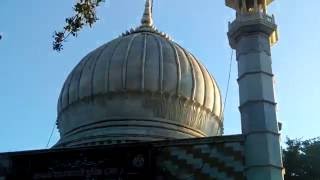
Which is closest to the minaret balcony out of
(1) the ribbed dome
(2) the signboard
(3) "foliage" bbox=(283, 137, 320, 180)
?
(1) the ribbed dome

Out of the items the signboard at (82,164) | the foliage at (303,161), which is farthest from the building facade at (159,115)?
the foliage at (303,161)

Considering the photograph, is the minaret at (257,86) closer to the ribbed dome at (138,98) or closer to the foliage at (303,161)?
the ribbed dome at (138,98)

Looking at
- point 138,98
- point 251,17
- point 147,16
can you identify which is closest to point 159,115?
point 138,98

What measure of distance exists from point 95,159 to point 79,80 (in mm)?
3879

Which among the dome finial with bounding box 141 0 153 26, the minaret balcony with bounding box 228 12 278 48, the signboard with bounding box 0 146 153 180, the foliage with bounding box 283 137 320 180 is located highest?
the dome finial with bounding box 141 0 153 26

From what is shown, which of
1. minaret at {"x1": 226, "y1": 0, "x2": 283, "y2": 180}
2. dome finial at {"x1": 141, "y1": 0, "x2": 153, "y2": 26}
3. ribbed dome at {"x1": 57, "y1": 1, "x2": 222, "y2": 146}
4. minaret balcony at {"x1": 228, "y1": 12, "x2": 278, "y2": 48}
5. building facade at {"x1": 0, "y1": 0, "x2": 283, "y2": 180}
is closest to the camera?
minaret at {"x1": 226, "y1": 0, "x2": 283, "y2": 180}

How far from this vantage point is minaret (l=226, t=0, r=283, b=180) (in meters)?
10.4

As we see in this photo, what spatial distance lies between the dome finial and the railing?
5073 mm

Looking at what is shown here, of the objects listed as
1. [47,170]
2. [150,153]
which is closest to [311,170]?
[150,153]

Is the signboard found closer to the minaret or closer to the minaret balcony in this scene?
the minaret

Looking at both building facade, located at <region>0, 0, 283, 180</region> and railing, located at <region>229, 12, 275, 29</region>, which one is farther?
railing, located at <region>229, 12, 275, 29</region>

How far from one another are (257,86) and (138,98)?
3317 mm

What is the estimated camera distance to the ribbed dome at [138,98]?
13391 mm

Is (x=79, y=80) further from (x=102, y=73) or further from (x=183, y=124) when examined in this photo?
(x=183, y=124)
